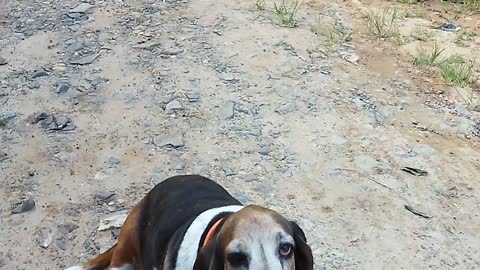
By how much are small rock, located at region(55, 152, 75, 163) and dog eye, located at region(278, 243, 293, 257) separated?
2.11 meters

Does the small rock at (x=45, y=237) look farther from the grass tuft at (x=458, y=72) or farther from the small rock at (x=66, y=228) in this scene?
the grass tuft at (x=458, y=72)

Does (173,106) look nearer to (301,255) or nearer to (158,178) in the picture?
(158,178)

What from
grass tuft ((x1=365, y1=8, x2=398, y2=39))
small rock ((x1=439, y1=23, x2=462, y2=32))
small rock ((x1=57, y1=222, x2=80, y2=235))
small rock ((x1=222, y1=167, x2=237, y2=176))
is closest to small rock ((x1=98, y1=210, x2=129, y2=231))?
small rock ((x1=57, y1=222, x2=80, y2=235))

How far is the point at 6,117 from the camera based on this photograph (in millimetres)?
4934

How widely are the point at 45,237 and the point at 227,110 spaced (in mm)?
1510

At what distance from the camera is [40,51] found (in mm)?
5691

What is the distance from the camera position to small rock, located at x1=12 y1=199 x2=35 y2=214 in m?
4.18

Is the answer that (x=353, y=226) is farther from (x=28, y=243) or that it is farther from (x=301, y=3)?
(x=301, y=3)

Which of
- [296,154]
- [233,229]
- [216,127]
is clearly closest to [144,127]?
[216,127]

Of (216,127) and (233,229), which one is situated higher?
(233,229)

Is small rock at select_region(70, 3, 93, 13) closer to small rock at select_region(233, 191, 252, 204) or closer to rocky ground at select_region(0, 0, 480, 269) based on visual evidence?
rocky ground at select_region(0, 0, 480, 269)

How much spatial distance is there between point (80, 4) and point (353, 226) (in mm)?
3277

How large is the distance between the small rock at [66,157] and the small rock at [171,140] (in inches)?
19.2

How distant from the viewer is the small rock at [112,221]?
13.3 feet
